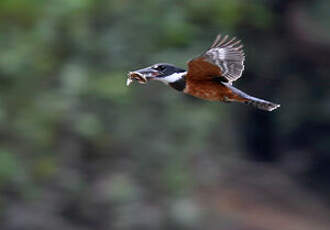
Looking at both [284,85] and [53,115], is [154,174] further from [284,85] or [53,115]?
[284,85]

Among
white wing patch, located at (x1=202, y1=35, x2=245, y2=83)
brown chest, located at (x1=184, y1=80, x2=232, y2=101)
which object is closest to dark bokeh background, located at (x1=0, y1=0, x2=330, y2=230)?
white wing patch, located at (x1=202, y1=35, x2=245, y2=83)

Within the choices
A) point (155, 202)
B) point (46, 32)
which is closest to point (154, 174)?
point (155, 202)

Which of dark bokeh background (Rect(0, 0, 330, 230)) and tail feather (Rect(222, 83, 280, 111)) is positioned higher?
dark bokeh background (Rect(0, 0, 330, 230))

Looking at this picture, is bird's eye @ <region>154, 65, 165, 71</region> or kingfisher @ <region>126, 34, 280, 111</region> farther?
bird's eye @ <region>154, 65, 165, 71</region>

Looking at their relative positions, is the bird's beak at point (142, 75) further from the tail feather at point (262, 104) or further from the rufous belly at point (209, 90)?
the tail feather at point (262, 104)

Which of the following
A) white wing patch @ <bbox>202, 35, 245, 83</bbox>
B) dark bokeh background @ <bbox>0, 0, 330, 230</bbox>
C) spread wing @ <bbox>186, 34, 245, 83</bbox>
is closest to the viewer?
spread wing @ <bbox>186, 34, 245, 83</bbox>

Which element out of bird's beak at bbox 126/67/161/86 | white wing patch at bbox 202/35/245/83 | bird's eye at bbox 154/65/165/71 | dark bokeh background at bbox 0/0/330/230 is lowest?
bird's beak at bbox 126/67/161/86

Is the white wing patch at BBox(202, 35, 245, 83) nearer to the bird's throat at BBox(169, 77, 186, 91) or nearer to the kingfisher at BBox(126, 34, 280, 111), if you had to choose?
the kingfisher at BBox(126, 34, 280, 111)

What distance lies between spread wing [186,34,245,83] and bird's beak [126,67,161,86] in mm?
113

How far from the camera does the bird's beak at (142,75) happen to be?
311 centimetres

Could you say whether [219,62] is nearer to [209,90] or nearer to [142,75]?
[209,90]

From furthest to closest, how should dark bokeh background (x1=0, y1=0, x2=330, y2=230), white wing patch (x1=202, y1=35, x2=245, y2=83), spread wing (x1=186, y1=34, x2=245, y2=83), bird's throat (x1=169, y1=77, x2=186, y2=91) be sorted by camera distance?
dark bokeh background (x1=0, y1=0, x2=330, y2=230) → white wing patch (x1=202, y1=35, x2=245, y2=83) → bird's throat (x1=169, y1=77, x2=186, y2=91) → spread wing (x1=186, y1=34, x2=245, y2=83)

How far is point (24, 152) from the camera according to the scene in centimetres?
682

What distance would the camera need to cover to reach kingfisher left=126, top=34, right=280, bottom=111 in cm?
312
